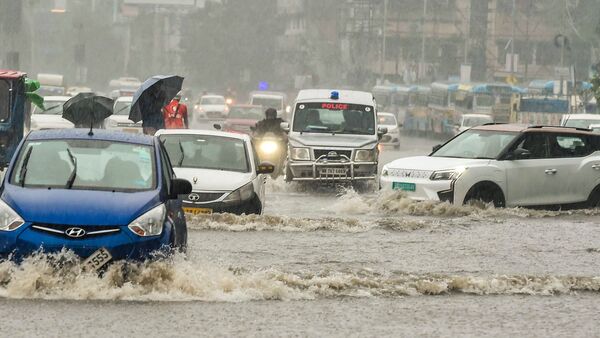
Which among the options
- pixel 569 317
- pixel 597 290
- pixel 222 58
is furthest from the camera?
pixel 222 58

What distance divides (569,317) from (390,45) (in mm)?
131857

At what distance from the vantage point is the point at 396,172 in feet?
76.3

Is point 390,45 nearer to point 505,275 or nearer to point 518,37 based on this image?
point 518,37

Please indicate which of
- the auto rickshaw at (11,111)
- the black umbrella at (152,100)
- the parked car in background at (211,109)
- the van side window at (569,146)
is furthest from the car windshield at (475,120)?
the van side window at (569,146)

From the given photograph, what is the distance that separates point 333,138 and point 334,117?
0.78 m

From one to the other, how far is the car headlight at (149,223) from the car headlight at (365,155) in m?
17.9

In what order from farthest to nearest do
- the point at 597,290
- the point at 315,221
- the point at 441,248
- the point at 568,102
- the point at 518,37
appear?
the point at 518,37 → the point at 568,102 → the point at 315,221 → the point at 441,248 → the point at 597,290

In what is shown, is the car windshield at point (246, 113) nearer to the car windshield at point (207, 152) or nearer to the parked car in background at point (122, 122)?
the parked car in background at point (122, 122)

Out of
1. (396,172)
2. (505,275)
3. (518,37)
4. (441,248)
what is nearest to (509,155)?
(396,172)

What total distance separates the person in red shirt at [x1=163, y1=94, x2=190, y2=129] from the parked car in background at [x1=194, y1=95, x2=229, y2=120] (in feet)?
138

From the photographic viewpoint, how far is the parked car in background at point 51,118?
39.6 meters

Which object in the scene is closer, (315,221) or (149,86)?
(315,221)

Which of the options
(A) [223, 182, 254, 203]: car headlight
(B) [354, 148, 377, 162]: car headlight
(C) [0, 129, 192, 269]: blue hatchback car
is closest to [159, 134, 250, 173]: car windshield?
(A) [223, 182, 254, 203]: car headlight

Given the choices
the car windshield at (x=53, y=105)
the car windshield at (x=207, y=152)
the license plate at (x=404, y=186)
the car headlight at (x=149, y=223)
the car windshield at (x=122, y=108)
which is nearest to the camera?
the car headlight at (x=149, y=223)
